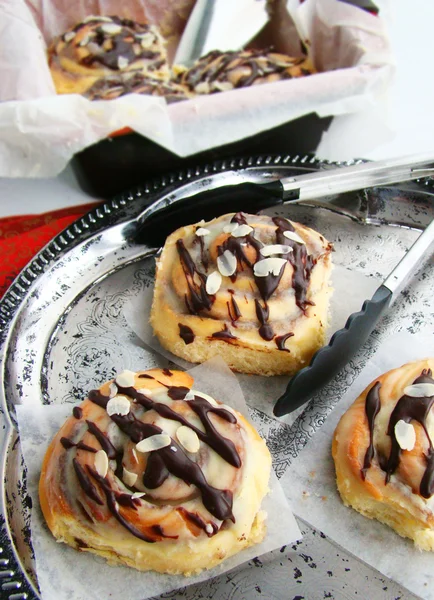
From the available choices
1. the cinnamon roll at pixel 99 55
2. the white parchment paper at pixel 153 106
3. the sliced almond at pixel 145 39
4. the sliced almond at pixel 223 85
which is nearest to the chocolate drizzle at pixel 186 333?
the white parchment paper at pixel 153 106

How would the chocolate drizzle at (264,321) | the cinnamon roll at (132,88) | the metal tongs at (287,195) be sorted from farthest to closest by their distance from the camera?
the cinnamon roll at (132,88), the metal tongs at (287,195), the chocolate drizzle at (264,321)

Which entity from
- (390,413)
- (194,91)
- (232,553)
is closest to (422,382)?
(390,413)

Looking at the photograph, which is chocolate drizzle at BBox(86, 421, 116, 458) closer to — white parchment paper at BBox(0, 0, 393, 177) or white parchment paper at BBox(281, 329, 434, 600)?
white parchment paper at BBox(281, 329, 434, 600)

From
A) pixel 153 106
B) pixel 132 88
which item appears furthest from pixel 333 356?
pixel 132 88

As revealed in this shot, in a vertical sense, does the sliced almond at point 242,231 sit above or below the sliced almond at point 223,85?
below

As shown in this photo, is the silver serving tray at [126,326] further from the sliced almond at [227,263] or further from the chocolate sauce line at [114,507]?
the sliced almond at [227,263]

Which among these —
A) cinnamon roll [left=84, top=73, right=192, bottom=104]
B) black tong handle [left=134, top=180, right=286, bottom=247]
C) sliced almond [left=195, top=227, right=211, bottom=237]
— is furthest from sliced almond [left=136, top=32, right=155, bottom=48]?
sliced almond [left=195, top=227, right=211, bottom=237]

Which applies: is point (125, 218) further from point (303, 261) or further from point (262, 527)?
point (262, 527)
